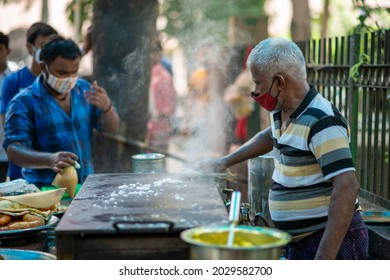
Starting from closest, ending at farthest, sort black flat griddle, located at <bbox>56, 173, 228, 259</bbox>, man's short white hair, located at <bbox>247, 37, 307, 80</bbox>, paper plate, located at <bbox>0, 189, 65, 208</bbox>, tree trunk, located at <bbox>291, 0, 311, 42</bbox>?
1. black flat griddle, located at <bbox>56, 173, 228, 259</bbox>
2. man's short white hair, located at <bbox>247, 37, 307, 80</bbox>
3. paper plate, located at <bbox>0, 189, 65, 208</bbox>
4. tree trunk, located at <bbox>291, 0, 311, 42</bbox>

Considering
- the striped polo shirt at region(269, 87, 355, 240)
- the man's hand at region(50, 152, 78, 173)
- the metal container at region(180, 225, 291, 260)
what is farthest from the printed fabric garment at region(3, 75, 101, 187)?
the metal container at region(180, 225, 291, 260)

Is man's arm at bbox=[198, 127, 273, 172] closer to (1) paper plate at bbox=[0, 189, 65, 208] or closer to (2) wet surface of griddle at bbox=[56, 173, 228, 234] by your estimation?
(2) wet surface of griddle at bbox=[56, 173, 228, 234]

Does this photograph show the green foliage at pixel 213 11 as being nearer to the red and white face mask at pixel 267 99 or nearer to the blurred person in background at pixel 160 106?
the blurred person in background at pixel 160 106

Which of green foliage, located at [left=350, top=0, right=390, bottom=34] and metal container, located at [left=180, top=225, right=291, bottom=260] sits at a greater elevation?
green foliage, located at [left=350, top=0, right=390, bottom=34]

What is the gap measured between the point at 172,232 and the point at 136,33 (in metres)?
4.89

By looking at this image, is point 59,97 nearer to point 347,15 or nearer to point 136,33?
point 136,33

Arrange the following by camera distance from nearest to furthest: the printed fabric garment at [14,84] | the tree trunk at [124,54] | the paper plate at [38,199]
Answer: the paper plate at [38,199], the printed fabric garment at [14,84], the tree trunk at [124,54]

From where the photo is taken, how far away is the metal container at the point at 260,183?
3.97 m

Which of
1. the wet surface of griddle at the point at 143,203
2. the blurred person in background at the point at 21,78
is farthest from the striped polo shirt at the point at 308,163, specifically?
the blurred person in background at the point at 21,78

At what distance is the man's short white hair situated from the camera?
3.15 metres

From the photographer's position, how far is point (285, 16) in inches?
1019

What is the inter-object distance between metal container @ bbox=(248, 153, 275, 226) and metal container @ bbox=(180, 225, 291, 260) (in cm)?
147

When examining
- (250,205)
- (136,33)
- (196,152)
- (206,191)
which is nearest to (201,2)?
(136,33)

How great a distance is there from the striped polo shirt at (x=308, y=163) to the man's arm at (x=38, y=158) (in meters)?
1.54
